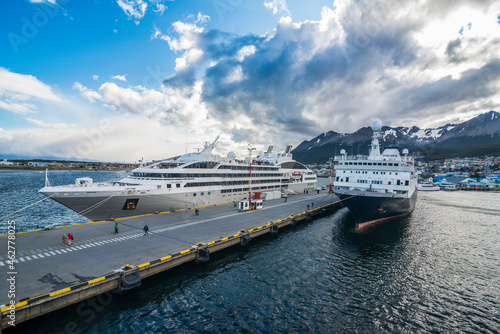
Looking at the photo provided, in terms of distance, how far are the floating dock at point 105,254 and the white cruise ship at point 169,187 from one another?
206 cm

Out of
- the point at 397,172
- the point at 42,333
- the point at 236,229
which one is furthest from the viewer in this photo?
the point at 397,172

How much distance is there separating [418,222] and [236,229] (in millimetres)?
34776

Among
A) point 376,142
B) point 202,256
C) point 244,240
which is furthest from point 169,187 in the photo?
point 376,142

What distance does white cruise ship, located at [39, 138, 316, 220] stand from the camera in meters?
26.7

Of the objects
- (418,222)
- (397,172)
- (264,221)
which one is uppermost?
(397,172)

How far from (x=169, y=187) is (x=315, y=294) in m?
25.1

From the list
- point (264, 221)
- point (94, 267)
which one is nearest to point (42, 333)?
point (94, 267)

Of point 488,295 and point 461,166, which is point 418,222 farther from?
point 461,166

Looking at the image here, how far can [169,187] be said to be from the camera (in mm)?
33531

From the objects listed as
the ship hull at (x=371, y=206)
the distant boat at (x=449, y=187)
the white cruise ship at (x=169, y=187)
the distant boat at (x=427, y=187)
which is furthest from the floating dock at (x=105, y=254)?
the distant boat at (x=449, y=187)

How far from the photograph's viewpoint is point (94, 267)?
1562 centimetres

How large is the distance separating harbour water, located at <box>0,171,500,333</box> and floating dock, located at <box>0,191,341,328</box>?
115 centimetres

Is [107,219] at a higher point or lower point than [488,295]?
higher

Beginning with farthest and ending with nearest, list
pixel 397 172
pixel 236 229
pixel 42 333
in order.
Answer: pixel 397 172 < pixel 236 229 < pixel 42 333
